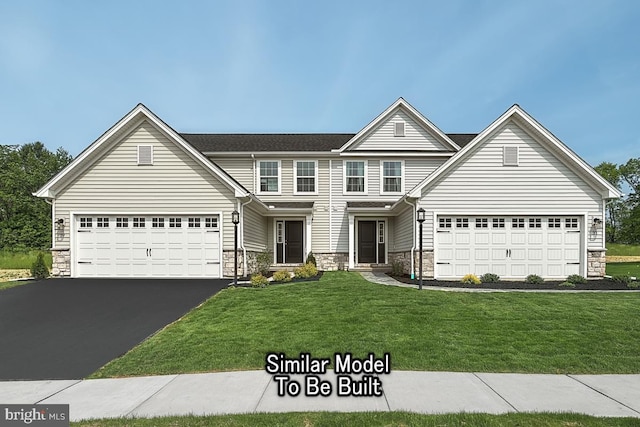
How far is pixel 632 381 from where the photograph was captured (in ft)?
18.4

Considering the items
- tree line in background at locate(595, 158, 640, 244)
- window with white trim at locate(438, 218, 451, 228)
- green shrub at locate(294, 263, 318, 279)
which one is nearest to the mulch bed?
window with white trim at locate(438, 218, 451, 228)

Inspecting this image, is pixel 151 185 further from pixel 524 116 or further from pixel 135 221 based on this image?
pixel 524 116

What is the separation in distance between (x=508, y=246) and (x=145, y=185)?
49.1 ft

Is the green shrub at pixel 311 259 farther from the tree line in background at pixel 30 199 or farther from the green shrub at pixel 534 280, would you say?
the tree line in background at pixel 30 199

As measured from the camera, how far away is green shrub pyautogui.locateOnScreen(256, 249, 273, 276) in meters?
17.7

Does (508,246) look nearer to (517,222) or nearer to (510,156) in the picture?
(517,222)

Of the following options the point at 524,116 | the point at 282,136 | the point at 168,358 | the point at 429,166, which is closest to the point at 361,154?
the point at 429,166

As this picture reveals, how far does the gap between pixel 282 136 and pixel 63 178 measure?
1130 centimetres

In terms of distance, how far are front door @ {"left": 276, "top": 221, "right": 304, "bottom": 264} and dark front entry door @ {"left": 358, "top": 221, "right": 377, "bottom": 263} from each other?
3051 mm

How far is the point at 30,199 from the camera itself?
141 ft

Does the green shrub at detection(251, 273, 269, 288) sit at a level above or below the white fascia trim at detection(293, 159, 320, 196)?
below

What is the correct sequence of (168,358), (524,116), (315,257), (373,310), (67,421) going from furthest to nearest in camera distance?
(315,257) < (524,116) < (373,310) < (168,358) < (67,421)

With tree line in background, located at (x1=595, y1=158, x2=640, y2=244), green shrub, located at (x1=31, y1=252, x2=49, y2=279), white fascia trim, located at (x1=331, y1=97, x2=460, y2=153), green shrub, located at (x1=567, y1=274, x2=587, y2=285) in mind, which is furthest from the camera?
tree line in background, located at (x1=595, y1=158, x2=640, y2=244)

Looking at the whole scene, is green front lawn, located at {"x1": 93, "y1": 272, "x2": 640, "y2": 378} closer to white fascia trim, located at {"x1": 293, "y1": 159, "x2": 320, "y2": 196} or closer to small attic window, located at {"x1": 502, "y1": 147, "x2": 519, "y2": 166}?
small attic window, located at {"x1": 502, "y1": 147, "x2": 519, "y2": 166}
